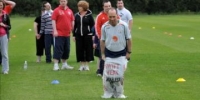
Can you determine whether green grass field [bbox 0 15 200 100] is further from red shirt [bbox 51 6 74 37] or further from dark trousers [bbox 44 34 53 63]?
red shirt [bbox 51 6 74 37]

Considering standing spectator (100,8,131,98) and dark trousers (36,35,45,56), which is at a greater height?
standing spectator (100,8,131,98)

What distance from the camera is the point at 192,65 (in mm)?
16656

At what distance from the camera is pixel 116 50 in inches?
435

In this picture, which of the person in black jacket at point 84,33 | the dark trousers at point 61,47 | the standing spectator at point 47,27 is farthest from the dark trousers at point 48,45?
the person in black jacket at point 84,33

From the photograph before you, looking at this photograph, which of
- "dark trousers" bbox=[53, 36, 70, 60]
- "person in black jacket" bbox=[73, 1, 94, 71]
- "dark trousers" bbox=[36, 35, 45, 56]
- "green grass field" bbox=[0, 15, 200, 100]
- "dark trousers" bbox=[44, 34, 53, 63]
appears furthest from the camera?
"dark trousers" bbox=[36, 35, 45, 56]

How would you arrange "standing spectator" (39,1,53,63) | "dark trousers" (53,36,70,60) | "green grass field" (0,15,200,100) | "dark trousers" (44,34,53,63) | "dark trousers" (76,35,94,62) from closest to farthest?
"green grass field" (0,15,200,100), "dark trousers" (76,35,94,62), "dark trousers" (53,36,70,60), "standing spectator" (39,1,53,63), "dark trousers" (44,34,53,63)

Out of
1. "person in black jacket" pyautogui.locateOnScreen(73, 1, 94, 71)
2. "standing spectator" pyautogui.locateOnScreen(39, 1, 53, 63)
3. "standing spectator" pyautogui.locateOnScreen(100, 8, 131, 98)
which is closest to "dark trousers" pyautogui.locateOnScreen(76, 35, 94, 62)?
"person in black jacket" pyautogui.locateOnScreen(73, 1, 94, 71)

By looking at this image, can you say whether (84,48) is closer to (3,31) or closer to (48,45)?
(3,31)

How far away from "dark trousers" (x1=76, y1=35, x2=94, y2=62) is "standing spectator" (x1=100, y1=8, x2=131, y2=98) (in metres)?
4.45

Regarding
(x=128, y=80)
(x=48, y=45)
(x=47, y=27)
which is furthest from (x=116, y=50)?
(x=48, y=45)

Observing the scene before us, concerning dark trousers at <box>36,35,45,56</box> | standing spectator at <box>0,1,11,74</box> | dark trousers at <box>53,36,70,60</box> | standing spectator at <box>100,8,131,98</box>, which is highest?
standing spectator at <box>100,8,131,98</box>

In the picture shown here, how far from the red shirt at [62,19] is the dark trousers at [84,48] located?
0.59 metres

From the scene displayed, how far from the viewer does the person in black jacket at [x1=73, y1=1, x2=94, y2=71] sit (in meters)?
15.4

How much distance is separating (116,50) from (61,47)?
212 inches
